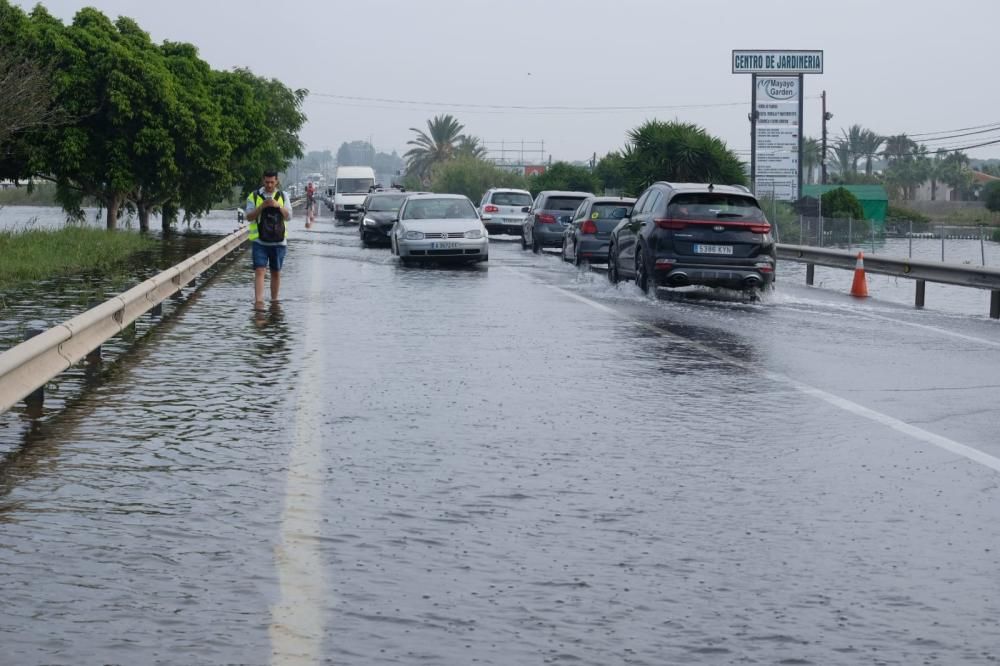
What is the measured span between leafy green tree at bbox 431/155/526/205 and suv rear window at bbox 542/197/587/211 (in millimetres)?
74921

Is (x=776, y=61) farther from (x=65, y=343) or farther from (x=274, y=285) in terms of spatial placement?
(x=65, y=343)

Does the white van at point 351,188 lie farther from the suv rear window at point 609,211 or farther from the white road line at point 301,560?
the white road line at point 301,560

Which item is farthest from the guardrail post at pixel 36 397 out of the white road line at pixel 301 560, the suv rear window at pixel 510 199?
the suv rear window at pixel 510 199

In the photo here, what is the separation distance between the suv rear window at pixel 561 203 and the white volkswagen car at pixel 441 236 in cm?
774

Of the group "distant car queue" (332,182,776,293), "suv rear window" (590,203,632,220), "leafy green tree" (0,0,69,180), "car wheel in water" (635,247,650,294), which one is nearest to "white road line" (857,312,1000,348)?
"distant car queue" (332,182,776,293)

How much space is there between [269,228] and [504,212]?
29.1 meters

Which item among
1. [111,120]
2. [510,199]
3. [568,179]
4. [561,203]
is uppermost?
[111,120]

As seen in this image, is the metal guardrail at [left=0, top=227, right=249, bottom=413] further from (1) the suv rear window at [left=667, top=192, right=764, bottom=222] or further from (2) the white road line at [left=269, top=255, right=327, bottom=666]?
(1) the suv rear window at [left=667, top=192, right=764, bottom=222]

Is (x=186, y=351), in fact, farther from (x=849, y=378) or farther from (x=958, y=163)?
(x=958, y=163)

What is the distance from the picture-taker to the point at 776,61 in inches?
2689

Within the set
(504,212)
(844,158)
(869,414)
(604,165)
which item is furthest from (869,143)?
(869,414)

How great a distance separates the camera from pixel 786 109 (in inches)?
2505

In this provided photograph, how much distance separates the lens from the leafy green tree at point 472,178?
116188 mm

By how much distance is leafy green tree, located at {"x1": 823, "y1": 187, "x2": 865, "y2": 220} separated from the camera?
60156mm
